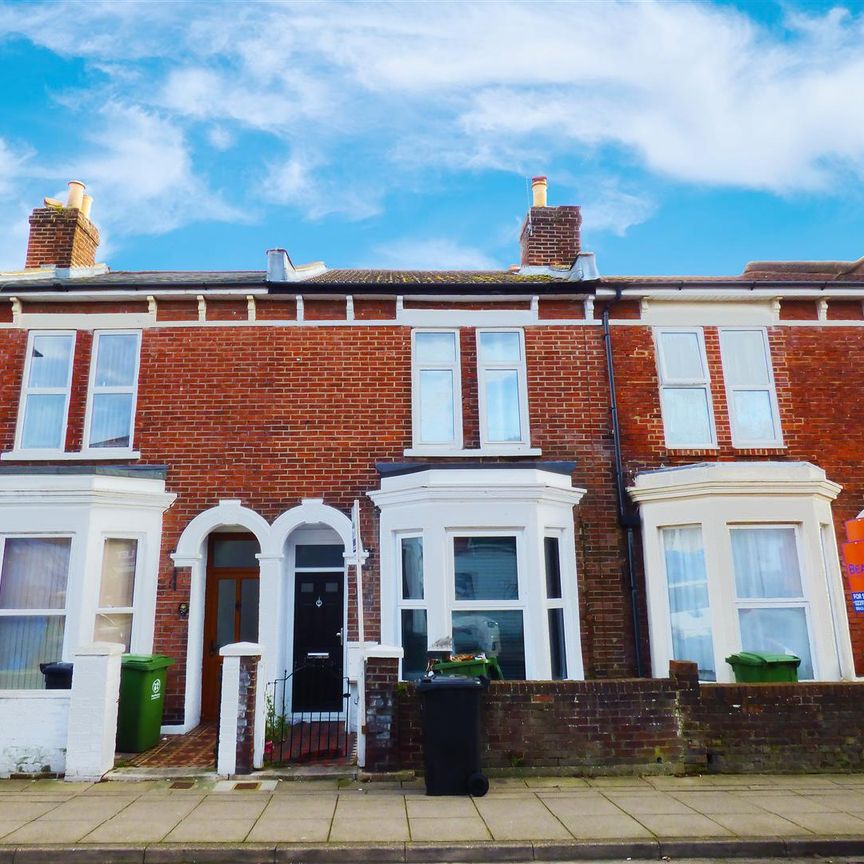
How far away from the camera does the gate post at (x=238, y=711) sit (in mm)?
7082

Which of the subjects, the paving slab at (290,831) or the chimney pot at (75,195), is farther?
the chimney pot at (75,195)

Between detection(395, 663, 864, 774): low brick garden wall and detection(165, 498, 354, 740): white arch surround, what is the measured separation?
2.92 metres

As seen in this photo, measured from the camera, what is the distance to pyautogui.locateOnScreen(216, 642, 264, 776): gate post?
7.08 m

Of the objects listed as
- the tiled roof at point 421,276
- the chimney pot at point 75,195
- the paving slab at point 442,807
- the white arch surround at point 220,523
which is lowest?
the paving slab at point 442,807

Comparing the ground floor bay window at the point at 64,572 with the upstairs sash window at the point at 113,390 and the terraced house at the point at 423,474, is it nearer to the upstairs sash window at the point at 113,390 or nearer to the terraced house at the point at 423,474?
the terraced house at the point at 423,474

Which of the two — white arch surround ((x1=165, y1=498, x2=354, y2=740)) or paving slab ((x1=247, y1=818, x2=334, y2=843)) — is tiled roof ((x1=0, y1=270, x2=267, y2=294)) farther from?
paving slab ((x1=247, y1=818, x2=334, y2=843))

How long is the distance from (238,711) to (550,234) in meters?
9.22

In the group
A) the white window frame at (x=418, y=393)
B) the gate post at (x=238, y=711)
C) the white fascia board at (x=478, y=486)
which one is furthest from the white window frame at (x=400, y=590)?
the gate post at (x=238, y=711)

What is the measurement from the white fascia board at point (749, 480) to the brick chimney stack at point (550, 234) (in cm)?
473

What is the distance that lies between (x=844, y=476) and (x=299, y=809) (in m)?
8.64

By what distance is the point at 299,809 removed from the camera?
6039 mm

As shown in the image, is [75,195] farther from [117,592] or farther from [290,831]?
[290,831]

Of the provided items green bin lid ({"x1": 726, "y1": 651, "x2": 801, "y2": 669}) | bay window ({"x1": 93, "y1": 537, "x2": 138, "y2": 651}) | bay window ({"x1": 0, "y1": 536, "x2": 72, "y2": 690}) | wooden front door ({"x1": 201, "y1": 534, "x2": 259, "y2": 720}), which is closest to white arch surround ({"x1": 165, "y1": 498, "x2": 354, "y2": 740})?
wooden front door ({"x1": 201, "y1": 534, "x2": 259, "y2": 720})

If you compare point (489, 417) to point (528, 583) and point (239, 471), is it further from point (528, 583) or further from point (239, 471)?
point (239, 471)
